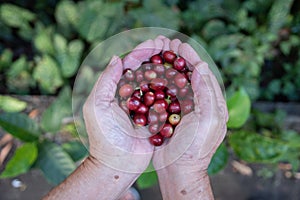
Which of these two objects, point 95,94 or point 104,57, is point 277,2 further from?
point 95,94

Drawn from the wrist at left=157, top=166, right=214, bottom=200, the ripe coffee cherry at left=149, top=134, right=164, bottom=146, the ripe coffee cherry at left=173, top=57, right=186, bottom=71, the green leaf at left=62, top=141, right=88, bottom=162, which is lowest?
the green leaf at left=62, top=141, right=88, bottom=162

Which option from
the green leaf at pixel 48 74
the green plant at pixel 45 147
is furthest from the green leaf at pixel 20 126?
the green leaf at pixel 48 74

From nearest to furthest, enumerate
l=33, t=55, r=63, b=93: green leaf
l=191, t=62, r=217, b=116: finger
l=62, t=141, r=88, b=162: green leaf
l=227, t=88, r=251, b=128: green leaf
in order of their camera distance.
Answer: l=191, t=62, r=217, b=116: finger < l=227, t=88, r=251, b=128: green leaf < l=62, t=141, r=88, b=162: green leaf < l=33, t=55, r=63, b=93: green leaf

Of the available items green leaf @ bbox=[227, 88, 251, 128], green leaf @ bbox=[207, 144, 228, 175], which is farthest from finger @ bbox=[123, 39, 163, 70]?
green leaf @ bbox=[207, 144, 228, 175]

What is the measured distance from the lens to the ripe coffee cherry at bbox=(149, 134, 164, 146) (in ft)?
3.72

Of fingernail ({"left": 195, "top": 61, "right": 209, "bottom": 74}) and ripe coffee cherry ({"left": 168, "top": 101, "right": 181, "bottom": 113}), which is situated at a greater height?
fingernail ({"left": 195, "top": 61, "right": 209, "bottom": 74})

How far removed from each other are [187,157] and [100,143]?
0.81ft

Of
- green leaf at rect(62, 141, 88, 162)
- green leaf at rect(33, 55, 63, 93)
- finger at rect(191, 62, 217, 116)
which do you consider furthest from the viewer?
green leaf at rect(33, 55, 63, 93)

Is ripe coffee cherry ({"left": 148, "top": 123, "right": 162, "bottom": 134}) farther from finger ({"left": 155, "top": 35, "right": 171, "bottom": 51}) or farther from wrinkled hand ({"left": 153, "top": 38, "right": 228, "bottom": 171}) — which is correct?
finger ({"left": 155, "top": 35, "right": 171, "bottom": 51})

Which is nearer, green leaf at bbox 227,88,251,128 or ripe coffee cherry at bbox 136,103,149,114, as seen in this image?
ripe coffee cherry at bbox 136,103,149,114

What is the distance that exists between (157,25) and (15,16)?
2.26 feet

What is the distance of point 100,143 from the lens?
1150mm

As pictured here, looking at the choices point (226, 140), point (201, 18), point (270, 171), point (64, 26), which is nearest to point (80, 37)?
point (64, 26)

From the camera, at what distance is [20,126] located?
5.58ft
